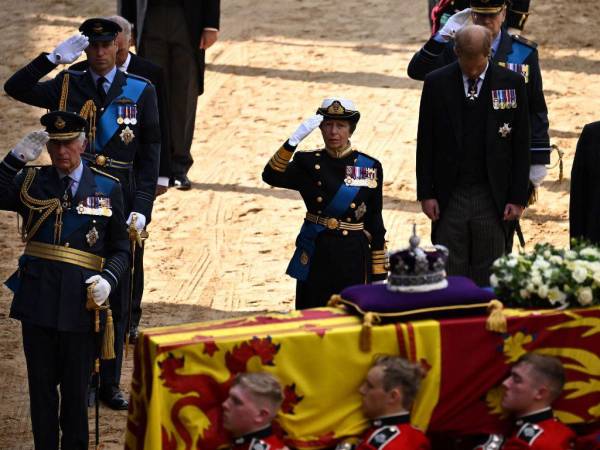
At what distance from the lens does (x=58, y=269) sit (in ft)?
26.6

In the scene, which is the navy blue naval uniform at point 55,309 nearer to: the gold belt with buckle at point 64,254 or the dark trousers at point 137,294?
the gold belt with buckle at point 64,254

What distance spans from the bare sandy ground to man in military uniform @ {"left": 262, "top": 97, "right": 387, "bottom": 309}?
147 centimetres

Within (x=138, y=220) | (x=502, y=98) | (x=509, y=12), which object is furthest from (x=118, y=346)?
(x=509, y=12)

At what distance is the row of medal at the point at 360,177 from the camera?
889cm

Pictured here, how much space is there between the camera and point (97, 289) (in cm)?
806

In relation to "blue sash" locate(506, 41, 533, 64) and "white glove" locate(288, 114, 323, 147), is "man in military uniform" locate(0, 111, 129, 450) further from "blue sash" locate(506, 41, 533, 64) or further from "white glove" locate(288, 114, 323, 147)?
"blue sash" locate(506, 41, 533, 64)

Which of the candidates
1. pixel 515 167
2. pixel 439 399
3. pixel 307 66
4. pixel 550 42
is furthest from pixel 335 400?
pixel 550 42

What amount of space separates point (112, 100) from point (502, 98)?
7.43 ft

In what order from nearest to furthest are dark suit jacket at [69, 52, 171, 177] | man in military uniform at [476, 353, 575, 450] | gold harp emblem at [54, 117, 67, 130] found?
man in military uniform at [476, 353, 575, 450] < gold harp emblem at [54, 117, 67, 130] < dark suit jacket at [69, 52, 171, 177]

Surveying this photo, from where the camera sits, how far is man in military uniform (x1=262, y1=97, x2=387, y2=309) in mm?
8883

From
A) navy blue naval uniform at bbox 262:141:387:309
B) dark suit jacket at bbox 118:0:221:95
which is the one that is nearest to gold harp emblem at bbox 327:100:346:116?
navy blue naval uniform at bbox 262:141:387:309

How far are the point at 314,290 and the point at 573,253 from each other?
196cm

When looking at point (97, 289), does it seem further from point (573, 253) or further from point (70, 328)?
point (573, 253)

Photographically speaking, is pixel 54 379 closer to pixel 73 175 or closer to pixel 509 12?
pixel 73 175
